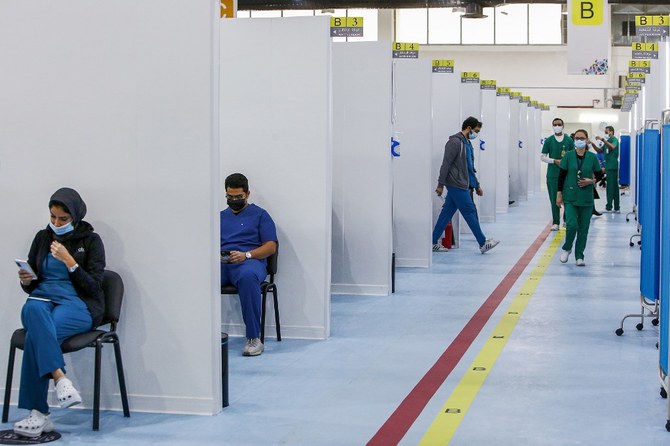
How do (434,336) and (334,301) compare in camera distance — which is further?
(334,301)

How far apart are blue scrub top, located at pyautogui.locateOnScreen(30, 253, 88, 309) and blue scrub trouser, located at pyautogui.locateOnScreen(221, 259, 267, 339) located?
69.9 inches

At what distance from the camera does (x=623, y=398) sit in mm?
5836

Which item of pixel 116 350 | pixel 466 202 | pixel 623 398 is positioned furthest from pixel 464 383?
pixel 466 202

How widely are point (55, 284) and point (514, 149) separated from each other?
60.8 ft

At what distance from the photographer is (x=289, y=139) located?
7566 millimetres

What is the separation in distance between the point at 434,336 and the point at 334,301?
1.82 metres

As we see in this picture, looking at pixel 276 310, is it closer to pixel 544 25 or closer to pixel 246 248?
pixel 246 248

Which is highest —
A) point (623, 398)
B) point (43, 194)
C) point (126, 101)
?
point (126, 101)

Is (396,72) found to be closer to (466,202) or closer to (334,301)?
(466,202)

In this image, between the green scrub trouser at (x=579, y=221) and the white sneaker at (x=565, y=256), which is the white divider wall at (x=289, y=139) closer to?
the green scrub trouser at (x=579, y=221)

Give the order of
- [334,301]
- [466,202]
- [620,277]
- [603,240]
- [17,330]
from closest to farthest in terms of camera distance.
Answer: [17,330], [334,301], [620,277], [466,202], [603,240]

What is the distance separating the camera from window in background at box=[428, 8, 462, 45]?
34.9 meters

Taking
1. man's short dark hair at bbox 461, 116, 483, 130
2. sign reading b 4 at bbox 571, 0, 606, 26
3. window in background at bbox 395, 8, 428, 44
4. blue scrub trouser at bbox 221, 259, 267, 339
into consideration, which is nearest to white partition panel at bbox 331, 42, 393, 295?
blue scrub trouser at bbox 221, 259, 267, 339

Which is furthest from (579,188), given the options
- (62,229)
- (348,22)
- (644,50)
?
(62,229)
